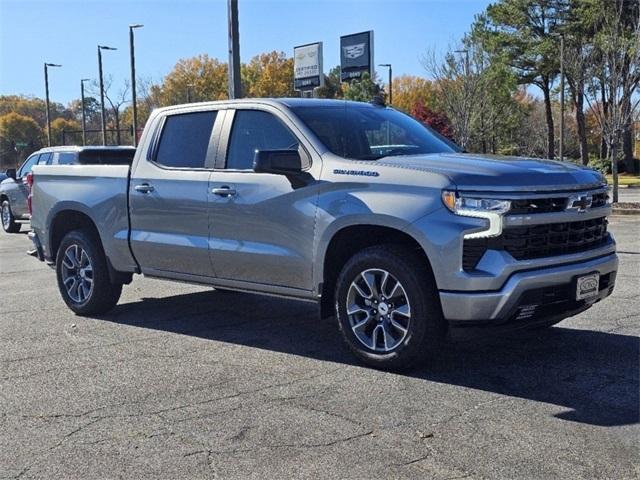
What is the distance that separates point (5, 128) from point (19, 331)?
90843mm

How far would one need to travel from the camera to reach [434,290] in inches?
197

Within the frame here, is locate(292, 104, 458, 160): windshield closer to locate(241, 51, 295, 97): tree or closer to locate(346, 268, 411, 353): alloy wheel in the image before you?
locate(346, 268, 411, 353): alloy wheel

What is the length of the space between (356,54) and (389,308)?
30.5 metres

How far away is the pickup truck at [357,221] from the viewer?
15.6 ft

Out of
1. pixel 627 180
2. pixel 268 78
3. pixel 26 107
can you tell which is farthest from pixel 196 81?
pixel 627 180

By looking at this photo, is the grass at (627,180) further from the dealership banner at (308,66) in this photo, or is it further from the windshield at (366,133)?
the windshield at (366,133)

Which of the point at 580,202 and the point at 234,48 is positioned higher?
the point at 234,48

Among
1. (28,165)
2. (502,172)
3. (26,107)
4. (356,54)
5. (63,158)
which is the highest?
(26,107)

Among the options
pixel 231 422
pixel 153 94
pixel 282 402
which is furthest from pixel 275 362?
pixel 153 94

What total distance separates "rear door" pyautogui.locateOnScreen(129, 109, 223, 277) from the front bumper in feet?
7.64

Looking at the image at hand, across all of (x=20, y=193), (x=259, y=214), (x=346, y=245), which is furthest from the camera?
(x=20, y=193)

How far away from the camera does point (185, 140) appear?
662cm

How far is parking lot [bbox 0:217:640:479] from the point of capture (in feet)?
12.2

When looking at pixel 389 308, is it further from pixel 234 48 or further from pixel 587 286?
pixel 234 48
